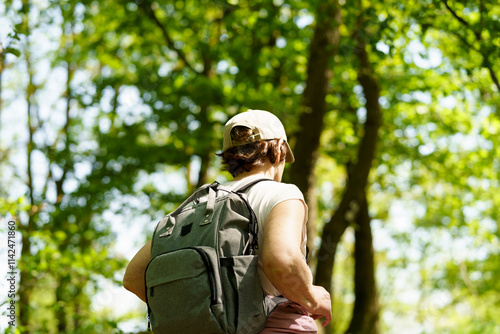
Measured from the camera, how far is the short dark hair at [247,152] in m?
2.18

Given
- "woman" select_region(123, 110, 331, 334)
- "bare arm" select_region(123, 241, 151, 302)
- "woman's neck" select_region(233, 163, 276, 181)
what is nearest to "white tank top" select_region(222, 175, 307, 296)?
"woman" select_region(123, 110, 331, 334)

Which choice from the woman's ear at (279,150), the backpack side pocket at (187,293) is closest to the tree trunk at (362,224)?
the woman's ear at (279,150)

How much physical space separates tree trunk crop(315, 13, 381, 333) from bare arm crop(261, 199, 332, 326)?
537 cm

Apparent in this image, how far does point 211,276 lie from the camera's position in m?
1.81

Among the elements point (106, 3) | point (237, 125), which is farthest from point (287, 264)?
point (106, 3)

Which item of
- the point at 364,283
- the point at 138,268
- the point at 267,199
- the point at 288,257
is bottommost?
the point at 364,283

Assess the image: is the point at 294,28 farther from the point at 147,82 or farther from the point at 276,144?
the point at 276,144

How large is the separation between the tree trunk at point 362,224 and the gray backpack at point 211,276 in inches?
213

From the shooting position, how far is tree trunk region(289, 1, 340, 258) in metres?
7.04

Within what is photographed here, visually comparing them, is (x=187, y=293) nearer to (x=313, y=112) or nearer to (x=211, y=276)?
(x=211, y=276)

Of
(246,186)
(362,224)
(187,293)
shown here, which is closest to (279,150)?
(246,186)

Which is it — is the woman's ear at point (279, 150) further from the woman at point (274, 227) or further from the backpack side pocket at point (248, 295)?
the backpack side pocket at point (248, 295)

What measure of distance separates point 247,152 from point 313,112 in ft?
17.2

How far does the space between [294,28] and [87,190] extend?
5193 millimetres
